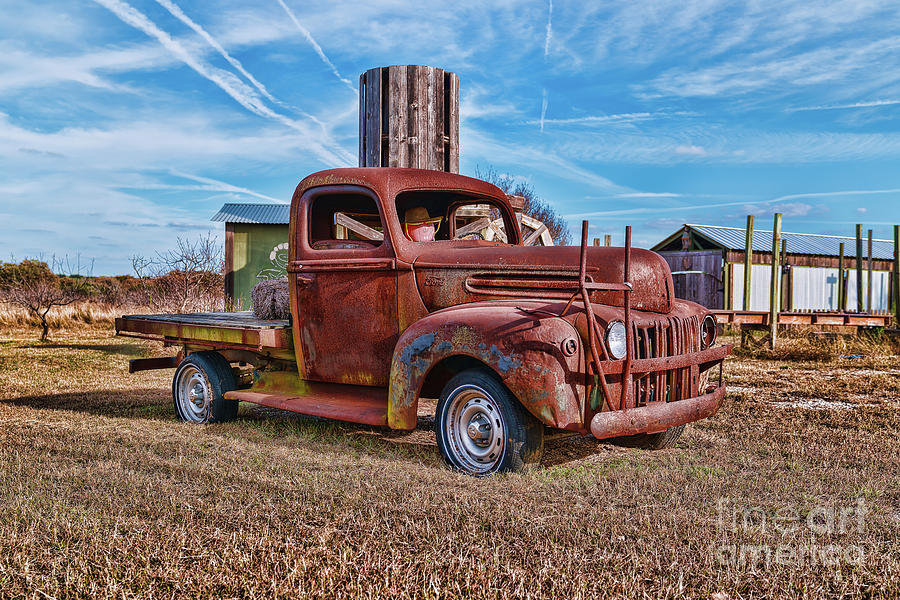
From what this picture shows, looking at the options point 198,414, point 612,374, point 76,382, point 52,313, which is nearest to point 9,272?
point 52,313

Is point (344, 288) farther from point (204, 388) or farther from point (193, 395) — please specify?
point (193, 395)

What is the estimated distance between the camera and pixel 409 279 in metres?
5.25

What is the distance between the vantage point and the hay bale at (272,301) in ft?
22.7

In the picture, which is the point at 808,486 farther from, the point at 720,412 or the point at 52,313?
the point at 52,313

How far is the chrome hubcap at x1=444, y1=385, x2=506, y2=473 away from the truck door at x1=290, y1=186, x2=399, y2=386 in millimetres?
931

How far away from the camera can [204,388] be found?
21.9ft

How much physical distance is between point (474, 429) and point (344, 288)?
1691mm

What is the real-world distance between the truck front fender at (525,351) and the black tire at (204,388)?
8.96 feet

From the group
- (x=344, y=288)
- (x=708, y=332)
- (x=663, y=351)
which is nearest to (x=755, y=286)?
(x=708, y=332)

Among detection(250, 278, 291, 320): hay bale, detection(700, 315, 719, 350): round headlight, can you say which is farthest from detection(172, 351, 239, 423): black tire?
detection(700, 315, 719, 350): round headlight

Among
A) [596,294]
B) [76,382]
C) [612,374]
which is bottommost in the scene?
[76,382]

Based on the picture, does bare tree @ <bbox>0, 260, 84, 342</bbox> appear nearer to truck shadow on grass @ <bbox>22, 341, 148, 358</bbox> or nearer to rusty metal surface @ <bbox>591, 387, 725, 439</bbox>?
truck shadow on grass @ <bbox>22, 341, 148, 358</bbox>

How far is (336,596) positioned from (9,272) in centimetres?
2708

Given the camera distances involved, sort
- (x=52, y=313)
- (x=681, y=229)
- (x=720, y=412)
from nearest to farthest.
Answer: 1. (x=720, y=412)
2. (x=52, y=313)
3. (x=681, y=229)
